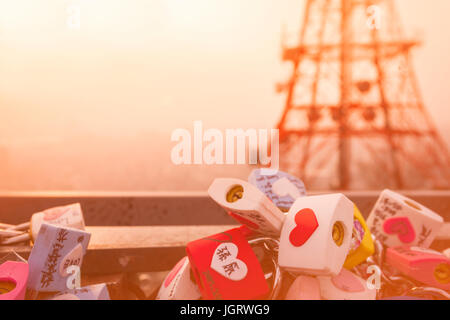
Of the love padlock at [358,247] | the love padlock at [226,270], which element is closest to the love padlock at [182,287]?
the love padlock at [226,270]

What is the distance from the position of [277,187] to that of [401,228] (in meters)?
0.59

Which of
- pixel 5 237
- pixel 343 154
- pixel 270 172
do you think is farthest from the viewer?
pixel 343 154

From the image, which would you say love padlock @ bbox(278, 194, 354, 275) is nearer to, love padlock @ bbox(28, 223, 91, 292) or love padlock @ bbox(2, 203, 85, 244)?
love padlock @ bbox(28, 223, 91, 292)

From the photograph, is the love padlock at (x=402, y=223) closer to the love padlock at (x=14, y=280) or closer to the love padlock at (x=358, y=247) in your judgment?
the love padlock at (x=358, y=247)

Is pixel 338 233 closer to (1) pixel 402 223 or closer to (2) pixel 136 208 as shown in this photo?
(1) pixel 402 223

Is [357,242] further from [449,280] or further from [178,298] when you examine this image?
[178,298]

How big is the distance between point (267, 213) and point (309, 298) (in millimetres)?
256

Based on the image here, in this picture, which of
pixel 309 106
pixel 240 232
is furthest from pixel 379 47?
pixel 240 232

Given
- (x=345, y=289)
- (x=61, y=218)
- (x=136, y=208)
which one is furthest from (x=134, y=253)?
(x=345, y=289)

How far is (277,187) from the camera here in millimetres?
1404

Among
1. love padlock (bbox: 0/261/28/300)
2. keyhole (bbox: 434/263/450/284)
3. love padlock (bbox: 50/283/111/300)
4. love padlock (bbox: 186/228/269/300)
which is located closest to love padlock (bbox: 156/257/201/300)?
love padlock (bbox: 186/228/269/300)

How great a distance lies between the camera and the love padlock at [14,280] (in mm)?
908

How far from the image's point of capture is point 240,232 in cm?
114

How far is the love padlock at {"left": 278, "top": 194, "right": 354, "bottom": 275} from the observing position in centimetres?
92
